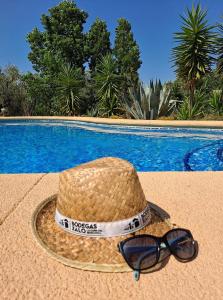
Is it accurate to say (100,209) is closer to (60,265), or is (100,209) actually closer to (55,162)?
(60,265)

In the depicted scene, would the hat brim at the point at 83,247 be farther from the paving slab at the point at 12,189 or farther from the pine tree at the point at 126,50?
the pine tree at the point at 126,50

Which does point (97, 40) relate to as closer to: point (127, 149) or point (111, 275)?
point (127, 149)

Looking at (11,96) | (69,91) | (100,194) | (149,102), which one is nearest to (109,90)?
(69,91)

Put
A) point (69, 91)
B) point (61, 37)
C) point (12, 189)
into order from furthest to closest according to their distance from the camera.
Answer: point (61, 37)
point (69, 91)
point (12, 189)

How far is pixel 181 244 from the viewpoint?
1789 mm

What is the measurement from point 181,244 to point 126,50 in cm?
2433

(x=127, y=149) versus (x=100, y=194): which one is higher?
(x=100, y=194)

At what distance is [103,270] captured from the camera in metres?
1.60

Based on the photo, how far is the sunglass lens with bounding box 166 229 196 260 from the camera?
1737mm

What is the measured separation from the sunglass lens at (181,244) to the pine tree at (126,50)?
22268 millimetres

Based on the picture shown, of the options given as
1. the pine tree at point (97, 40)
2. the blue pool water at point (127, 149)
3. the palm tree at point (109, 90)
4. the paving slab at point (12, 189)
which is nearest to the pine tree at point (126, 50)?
the pine tree at point (97, 40)

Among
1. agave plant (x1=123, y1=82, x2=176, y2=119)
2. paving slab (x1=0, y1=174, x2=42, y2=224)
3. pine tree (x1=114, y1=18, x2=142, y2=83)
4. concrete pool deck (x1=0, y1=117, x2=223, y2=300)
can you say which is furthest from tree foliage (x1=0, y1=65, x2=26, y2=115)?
concrete pool deck (x1=0, y1=117, x2=223, y2=300)

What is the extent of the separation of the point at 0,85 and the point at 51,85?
3.93 metres

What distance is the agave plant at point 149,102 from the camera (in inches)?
536
